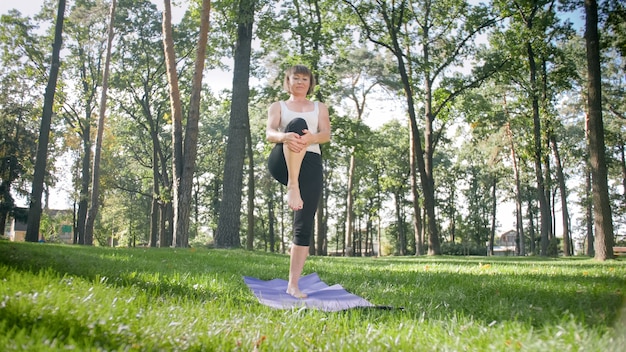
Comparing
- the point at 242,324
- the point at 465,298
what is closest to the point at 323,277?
the point at 465,298

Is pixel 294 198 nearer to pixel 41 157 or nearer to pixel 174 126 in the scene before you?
pixel 174 126

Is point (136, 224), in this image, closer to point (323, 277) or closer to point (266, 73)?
point (266, 73)

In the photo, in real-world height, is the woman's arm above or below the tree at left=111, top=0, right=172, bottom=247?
below

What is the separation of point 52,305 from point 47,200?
123 ft

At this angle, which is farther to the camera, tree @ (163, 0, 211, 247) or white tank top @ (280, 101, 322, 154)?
tree @ (163, 0, 211, 247)

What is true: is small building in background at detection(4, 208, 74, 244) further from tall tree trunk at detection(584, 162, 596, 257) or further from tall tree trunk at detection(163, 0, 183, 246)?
tall tree trunk at detection(584, 162, 596, 257)

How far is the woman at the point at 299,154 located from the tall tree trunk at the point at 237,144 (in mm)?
9951

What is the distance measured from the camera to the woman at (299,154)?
4.09 m

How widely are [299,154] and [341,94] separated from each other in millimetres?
27169

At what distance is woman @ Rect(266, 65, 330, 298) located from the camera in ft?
13.4

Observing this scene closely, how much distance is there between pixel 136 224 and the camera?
143 feet

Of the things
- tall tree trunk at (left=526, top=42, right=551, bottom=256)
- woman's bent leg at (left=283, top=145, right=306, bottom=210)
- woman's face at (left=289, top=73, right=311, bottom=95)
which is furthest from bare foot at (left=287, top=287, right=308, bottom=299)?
tall tree trunk at (left=526, top=42, right=551, bottom=256)

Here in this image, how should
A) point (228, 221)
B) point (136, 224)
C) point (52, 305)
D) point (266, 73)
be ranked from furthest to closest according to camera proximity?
1. point (136, 224)
2. point (266, 73)
3. point (228, 221)
4. point (52, 305)

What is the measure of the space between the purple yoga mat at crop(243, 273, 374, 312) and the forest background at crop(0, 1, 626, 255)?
30.2ft
